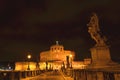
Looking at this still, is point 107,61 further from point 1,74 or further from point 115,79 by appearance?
point 115,79

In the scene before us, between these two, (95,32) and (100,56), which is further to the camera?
(95,32)

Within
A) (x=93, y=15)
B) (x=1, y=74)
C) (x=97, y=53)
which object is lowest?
(x=1, y=74)

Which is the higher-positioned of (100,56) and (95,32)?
(95,32)

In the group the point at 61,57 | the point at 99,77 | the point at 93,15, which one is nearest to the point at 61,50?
the point at 61,57

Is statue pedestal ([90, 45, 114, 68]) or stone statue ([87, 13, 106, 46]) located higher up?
stone statue ([87, 13, 106, 46])

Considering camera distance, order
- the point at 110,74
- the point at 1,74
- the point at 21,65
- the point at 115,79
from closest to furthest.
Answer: the point at 115,79, the point at 110,74, the point at 1,74, the point at 21,65

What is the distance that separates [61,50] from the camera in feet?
465

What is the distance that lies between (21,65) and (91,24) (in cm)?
10270

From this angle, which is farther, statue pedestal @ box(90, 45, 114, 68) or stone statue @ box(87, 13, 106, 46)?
stone statue @ box(87, 13, 106, 46)

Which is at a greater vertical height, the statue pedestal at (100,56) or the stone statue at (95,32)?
the stone statue at (95,32)

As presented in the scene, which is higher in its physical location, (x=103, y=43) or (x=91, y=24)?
(x=91, y=24)

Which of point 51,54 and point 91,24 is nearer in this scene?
point 91,24

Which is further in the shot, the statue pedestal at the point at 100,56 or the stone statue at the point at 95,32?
the stone statue at the point at 95,32

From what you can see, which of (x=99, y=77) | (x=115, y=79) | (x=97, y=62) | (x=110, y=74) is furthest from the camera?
(x=97, y=62)
